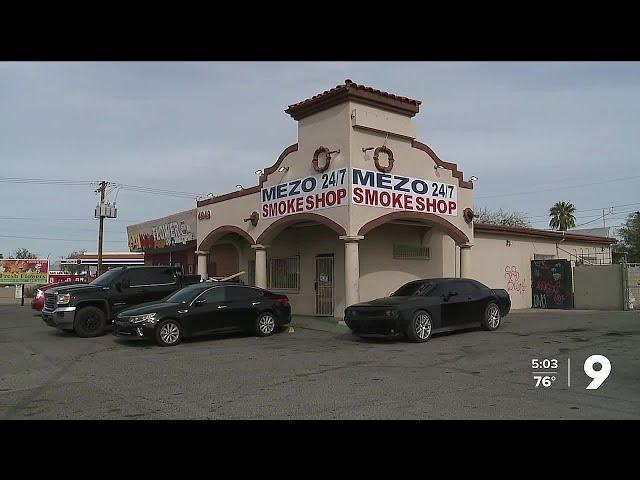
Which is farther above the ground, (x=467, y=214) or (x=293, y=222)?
(x=467, y=214)

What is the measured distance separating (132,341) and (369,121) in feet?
29.2

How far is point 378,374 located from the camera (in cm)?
985

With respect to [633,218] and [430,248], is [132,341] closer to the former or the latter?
[430,248]

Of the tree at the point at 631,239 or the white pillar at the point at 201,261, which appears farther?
the tree at the point at 631,239

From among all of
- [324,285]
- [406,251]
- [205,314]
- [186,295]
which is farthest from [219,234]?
[205,314]

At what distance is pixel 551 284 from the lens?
25594 mm

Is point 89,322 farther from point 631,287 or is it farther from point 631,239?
point 631,239

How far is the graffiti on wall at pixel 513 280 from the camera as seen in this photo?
81.6ft

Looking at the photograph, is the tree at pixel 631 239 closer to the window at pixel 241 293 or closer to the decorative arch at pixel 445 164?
the decorative arch at pixel 445 164

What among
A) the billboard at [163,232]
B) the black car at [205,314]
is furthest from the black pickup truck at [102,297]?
the billboard at [163,232]

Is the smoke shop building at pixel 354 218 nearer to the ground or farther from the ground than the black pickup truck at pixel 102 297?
farther from the ground

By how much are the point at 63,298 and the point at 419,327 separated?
362 inches
